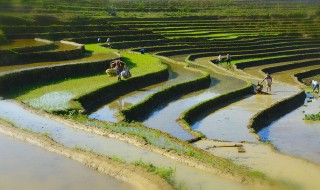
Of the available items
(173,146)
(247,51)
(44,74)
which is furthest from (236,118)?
(247,51)

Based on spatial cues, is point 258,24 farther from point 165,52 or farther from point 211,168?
point 211,168

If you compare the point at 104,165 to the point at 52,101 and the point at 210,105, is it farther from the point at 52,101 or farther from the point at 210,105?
the point at 210,105

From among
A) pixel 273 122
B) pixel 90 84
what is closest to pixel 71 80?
pixel 90 84

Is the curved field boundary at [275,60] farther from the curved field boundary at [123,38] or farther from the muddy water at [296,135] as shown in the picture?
the muddy water at [296,135]

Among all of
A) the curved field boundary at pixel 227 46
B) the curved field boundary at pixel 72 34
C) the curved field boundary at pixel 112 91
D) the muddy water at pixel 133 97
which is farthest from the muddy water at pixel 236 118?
the curved field boundary at pixel 72 34

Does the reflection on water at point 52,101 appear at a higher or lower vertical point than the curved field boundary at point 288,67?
higher

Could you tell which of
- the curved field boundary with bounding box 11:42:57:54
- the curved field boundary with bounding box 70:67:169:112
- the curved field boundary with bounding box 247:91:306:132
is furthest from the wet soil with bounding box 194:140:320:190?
the curved field boundary with bounding box 11:42:57:54
